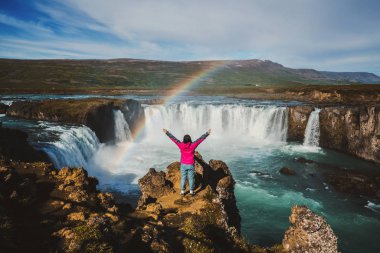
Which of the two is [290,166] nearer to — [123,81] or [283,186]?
[283,186]

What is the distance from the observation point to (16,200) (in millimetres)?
9070

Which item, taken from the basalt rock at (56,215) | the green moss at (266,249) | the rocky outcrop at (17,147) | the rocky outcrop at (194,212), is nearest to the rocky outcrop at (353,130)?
the rocky outcrop at (194,212)

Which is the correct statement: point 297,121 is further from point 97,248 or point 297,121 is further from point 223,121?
point 97,248

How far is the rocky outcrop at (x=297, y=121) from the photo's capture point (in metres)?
41.8

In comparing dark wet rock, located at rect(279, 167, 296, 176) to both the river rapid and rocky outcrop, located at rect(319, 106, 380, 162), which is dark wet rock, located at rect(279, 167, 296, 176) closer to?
the river rapid

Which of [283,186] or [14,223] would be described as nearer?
[14,223]

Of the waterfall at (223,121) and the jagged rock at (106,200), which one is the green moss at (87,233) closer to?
the jagged rock at (106,200)

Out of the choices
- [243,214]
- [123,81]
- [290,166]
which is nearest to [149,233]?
→ [243,214]

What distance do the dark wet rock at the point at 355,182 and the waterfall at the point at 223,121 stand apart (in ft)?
51.7

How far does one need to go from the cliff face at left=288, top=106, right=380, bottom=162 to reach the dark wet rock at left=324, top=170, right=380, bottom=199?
7.50 meters

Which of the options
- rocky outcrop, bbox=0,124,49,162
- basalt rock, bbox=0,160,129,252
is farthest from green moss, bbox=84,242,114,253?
rocky outcrop, bbox=0,124,49,162

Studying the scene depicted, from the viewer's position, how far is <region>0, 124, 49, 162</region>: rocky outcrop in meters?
16.7

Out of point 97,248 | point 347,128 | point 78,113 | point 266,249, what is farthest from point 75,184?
point 347,128

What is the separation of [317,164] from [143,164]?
19206mm
